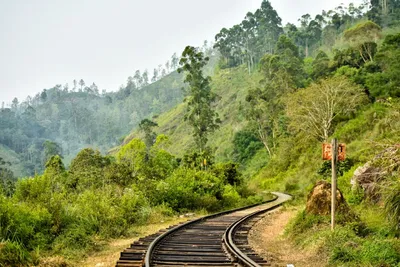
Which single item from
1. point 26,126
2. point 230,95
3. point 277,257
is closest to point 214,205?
point 277,257

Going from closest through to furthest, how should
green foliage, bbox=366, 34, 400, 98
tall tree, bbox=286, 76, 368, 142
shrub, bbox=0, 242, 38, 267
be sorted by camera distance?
shrub, bbox=0, 242, 38, 267, green foliage, bbox=366, 34, 400, 98, tall tree, bbox=286, 76, 368, 142

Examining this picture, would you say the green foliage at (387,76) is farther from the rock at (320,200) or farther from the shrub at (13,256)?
the shrub at (13,256)

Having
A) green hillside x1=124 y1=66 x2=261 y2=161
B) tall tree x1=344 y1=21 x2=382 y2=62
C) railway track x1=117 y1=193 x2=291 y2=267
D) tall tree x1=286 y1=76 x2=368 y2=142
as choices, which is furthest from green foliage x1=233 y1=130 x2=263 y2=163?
railway track x1=117 y1=193 x2=291 y2=267

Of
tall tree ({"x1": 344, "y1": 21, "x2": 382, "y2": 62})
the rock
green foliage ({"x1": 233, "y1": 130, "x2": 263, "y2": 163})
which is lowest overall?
green foliage ({"x1": 233, "y1": 130, "x2": 263, "y2": 163})

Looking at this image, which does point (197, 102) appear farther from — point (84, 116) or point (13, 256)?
point (84, 116)

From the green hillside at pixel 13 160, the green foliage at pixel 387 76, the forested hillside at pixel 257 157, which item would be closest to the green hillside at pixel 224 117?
the forested hillside at pixel 257 157

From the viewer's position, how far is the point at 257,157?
58531 millimetres

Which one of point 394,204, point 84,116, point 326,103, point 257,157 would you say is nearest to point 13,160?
point 84,116

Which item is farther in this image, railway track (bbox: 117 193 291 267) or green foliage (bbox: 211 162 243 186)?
green foliage (bbox: 211 162 243 186)

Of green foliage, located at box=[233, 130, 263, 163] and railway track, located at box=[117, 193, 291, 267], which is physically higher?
railway track, located at box=[117, 193, 291, 267]

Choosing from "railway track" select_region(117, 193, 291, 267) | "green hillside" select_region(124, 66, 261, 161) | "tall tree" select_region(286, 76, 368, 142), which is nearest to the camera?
"railway track" select_region(117, 193, 291, 267)

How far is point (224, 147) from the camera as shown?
2761 inches

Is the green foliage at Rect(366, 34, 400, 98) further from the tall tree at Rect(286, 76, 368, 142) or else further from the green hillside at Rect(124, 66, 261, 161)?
the green hillside at Rect(124, 66, 261, 161)

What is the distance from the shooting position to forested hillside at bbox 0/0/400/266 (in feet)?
29.9
